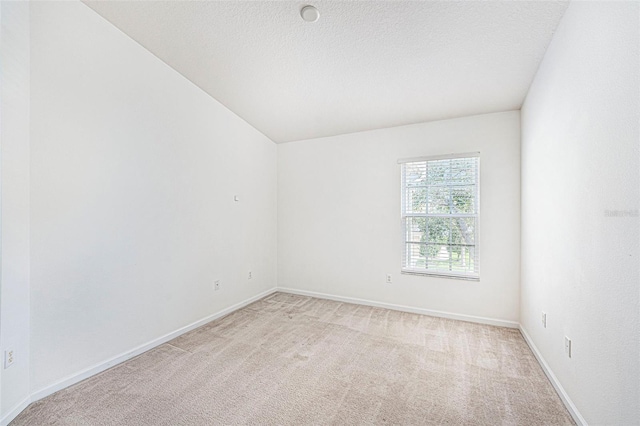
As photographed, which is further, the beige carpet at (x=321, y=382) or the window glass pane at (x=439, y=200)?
the window glass pane at (x=439, y=200)

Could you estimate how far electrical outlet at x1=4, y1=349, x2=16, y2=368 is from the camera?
1.64 m

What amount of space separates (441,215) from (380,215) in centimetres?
76

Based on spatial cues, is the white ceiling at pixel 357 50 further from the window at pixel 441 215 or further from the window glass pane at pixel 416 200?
the window glass pane at pixel 416 200

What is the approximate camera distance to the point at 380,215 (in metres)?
3.73

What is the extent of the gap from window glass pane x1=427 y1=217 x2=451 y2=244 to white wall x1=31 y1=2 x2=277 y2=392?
2.58 m

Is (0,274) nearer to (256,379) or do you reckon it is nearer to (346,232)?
(256,379)

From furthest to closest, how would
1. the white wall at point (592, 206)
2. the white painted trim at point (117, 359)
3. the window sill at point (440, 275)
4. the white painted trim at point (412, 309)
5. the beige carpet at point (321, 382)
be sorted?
1. the window sill at point (440, 275)
2. the white painted trim at point (412, 309)
3. the white painted trim at point (117, 359)
4. the beige carpet at point (321, 382)
5. the white wall at point (592, 206)

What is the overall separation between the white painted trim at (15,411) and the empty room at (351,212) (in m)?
0.02

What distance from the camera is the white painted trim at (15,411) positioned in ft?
5.29

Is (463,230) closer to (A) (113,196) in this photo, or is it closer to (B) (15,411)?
(A) (113,196)

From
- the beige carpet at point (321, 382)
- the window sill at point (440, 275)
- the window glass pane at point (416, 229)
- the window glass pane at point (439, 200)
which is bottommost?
the beige carpet at point (321, 382)

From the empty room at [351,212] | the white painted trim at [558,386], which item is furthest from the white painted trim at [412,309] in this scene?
the white painted trim at [558,386]

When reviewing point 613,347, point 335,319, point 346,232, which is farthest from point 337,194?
point 613,347

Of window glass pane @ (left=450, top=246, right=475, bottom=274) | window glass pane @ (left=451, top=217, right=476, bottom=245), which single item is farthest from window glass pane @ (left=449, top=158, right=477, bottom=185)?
window glass pane @ (left=450, top=246, right=475, bottom=274)
